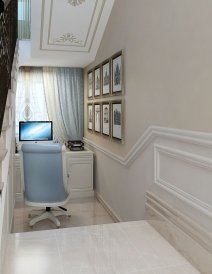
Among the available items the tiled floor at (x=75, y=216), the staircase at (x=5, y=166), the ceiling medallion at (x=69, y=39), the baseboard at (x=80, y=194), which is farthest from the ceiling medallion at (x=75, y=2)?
the baseboard at (x=80, y=194)

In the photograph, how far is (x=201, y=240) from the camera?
74.5 inches

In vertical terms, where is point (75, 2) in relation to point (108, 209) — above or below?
above

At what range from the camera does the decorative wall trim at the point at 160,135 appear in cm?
190

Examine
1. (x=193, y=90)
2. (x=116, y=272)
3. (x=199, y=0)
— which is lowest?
(x=116, y=272)

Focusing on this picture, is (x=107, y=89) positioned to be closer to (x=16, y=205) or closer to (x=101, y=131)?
(x=101, y=131)

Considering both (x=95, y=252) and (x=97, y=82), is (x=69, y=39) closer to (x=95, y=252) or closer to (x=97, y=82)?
(x=97, y=82)

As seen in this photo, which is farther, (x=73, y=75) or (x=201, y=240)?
(x=73, y=75)

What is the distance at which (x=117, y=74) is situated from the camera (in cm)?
375

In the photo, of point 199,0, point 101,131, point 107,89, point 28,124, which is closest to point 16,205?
A: point 28,124

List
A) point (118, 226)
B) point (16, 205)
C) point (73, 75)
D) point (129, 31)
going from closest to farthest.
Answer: point (118, 226) → point (129, 31) → point (16, 205) → point (73, 75)

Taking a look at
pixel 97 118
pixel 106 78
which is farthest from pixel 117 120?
pixel 97 118

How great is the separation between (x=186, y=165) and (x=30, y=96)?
4.20 meters

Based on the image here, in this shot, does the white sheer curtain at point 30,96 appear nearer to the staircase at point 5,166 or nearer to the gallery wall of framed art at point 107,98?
the gallery wall of framed art at point 107,98

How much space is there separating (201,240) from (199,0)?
151cm
